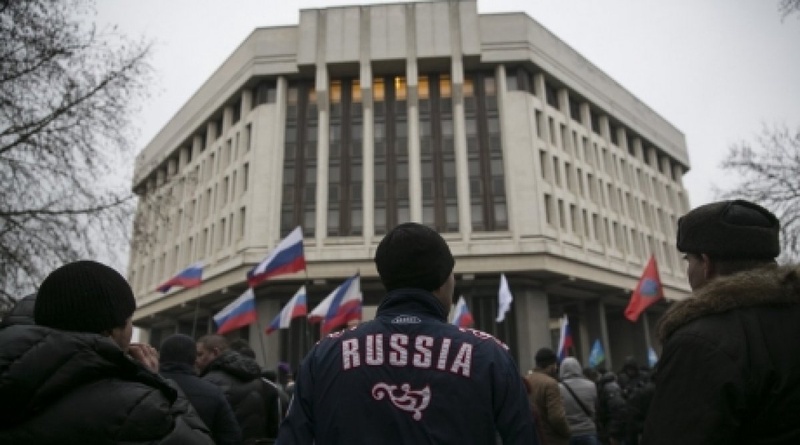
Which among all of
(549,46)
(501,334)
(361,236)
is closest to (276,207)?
(361,236)

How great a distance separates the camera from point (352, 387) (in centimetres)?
206

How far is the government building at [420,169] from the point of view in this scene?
95.2 ft

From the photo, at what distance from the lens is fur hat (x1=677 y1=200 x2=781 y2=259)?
2.12 metres

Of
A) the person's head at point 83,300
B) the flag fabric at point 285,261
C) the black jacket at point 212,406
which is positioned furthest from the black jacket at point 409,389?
the flag fabric at point 285,261

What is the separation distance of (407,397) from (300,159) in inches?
1205

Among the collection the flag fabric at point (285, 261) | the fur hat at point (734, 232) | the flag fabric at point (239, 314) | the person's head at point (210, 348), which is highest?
the flag fabric at point (285, 261)

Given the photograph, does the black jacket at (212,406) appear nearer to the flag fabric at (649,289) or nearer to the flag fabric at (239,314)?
the flag fabric at (239,314)

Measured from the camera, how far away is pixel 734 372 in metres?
1.77

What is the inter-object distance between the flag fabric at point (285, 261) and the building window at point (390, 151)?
51.0ft

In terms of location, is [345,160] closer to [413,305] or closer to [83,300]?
[413,305]

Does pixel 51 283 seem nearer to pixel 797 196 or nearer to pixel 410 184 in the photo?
pixel 797 196

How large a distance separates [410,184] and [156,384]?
28759 mm

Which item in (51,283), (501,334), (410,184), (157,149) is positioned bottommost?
(51,283)

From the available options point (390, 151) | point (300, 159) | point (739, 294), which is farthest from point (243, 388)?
point (300, 159)
